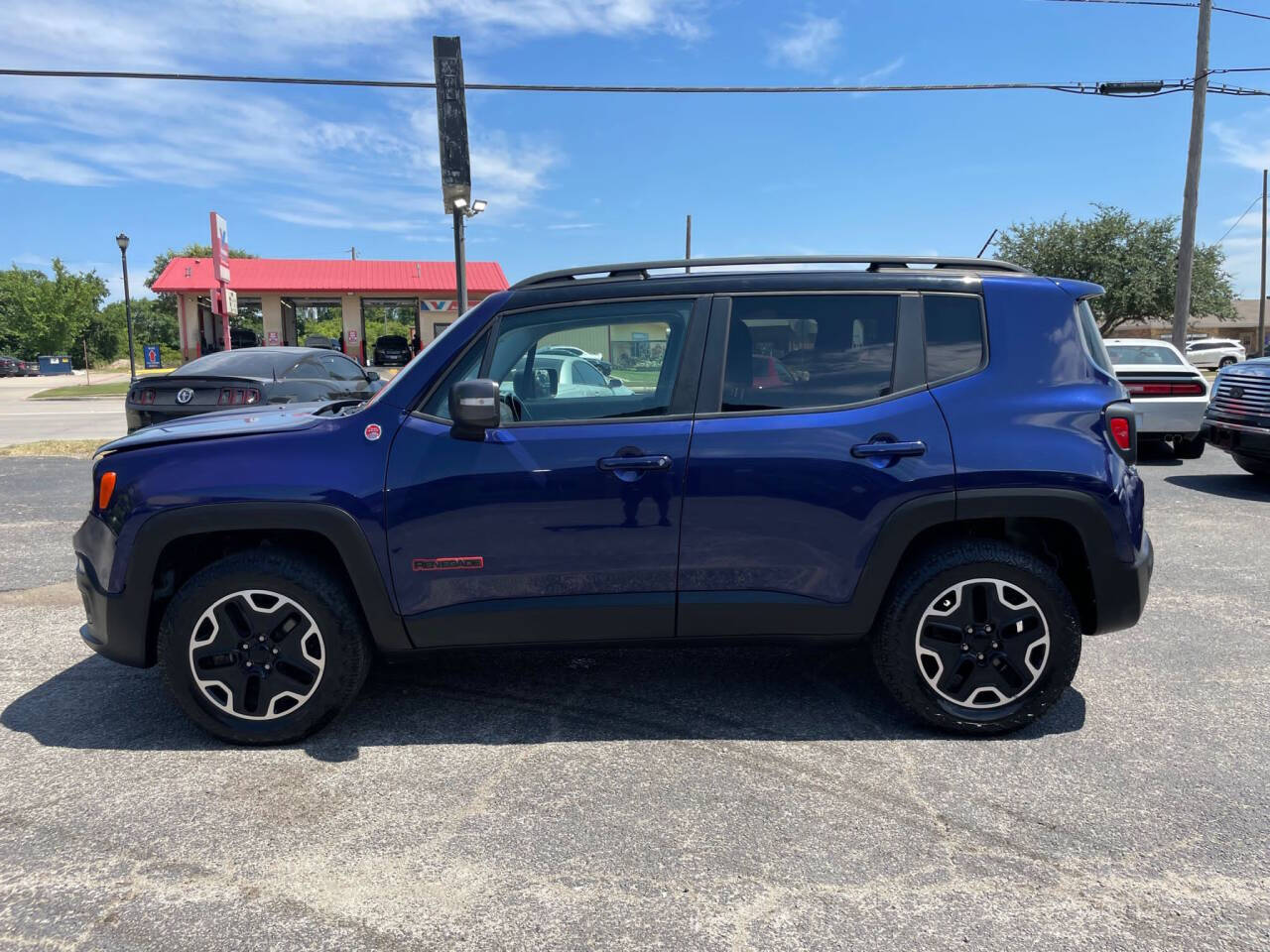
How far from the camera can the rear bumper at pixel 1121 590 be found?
131 inches

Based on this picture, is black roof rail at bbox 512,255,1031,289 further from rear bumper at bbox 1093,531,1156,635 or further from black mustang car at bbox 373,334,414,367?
black mustang car at bbox 373,334,414,367

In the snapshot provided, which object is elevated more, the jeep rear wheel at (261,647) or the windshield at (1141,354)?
the windshield at (1141,354)

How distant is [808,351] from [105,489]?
109 inches

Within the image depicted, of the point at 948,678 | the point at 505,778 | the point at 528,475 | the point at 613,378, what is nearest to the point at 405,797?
the point at 505,778

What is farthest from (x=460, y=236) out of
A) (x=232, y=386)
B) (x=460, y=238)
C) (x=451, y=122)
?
(x=232, y=386)

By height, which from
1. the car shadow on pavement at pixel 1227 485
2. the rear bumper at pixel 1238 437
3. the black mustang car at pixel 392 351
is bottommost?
the car shadow on pavement at pixel 1227 485

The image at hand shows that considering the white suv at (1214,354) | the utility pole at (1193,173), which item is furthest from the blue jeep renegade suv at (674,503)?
the white suv at (1214,354)

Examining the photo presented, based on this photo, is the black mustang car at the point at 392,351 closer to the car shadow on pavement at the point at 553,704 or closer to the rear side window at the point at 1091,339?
the car shadow on pavement at the point at 553,704

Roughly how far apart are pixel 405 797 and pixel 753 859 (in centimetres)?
122

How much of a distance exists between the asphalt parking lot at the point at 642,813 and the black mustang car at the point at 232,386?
15.2 ft

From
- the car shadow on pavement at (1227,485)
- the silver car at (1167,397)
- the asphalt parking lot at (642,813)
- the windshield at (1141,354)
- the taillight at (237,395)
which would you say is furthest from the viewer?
the windshield at (1141,354)

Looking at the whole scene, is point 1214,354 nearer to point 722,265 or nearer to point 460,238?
point 460,238

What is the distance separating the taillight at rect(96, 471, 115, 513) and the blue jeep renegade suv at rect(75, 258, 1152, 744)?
0.02m

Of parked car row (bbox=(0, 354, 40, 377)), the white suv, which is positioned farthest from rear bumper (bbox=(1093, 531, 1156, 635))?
parked car row (bbox=(0, 354, 40, 377))
